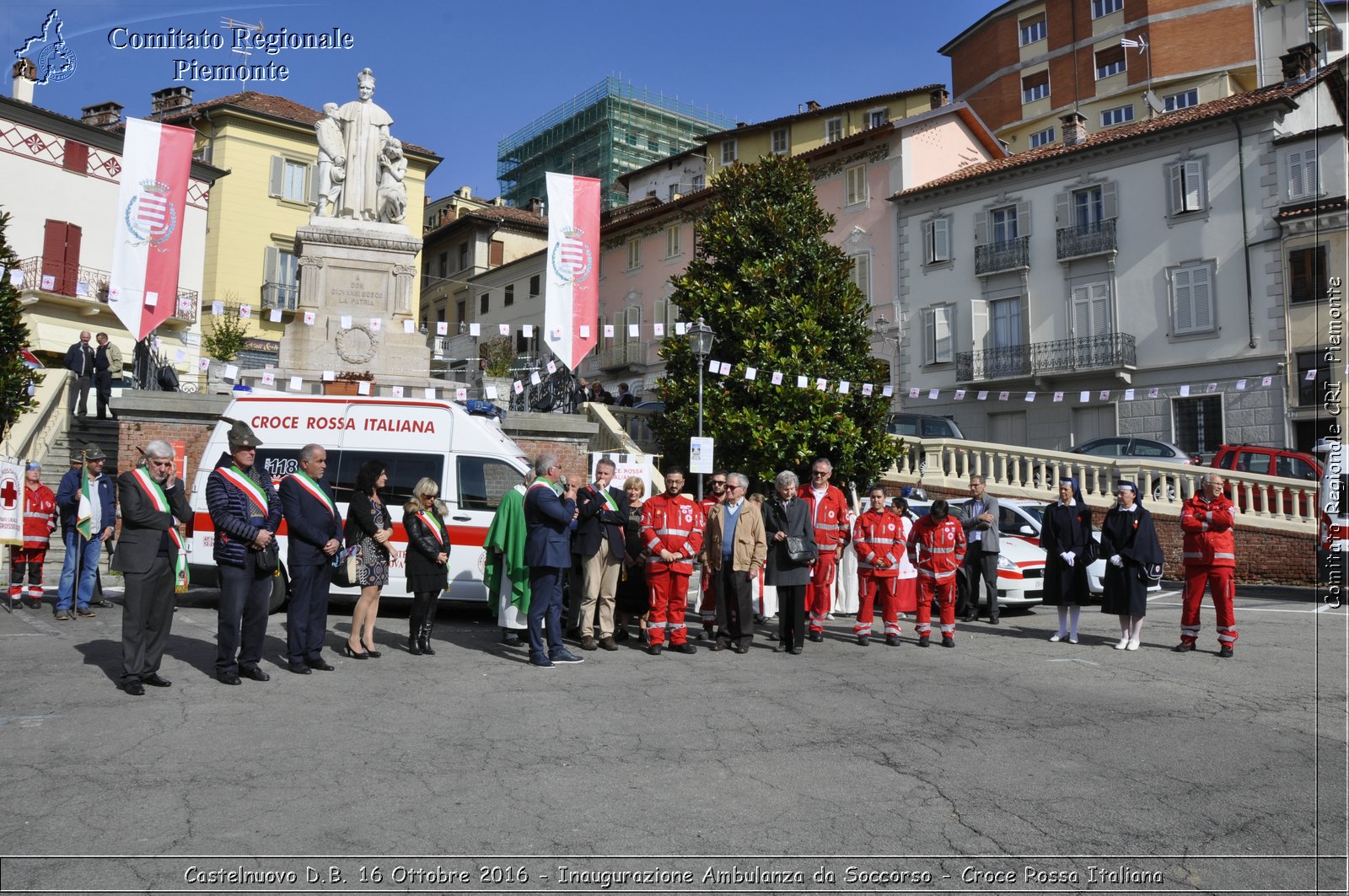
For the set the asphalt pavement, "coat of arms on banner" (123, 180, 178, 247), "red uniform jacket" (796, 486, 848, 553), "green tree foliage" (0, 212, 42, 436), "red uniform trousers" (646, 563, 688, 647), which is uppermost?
"coat of arms on banner" (123, 180, 178, 247)

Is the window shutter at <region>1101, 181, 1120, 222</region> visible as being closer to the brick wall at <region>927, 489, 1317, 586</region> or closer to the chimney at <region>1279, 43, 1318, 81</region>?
the chimney at <region>1279, 43, 1318, 81</region>

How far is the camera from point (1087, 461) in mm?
21109

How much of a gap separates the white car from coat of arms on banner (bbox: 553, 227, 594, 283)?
10.3 metres

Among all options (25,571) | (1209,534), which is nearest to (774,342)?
(1209,534)

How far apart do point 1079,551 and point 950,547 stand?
1405 millimetres

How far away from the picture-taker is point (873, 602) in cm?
1091

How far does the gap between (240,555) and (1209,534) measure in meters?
9.04

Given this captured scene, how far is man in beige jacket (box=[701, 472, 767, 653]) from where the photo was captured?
32.8 ft

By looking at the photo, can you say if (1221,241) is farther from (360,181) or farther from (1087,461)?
(360,181)

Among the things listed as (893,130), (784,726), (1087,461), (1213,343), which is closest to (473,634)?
(784,726)

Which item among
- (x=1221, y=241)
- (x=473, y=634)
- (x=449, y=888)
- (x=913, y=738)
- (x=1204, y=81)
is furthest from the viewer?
(x=1204, y=81)

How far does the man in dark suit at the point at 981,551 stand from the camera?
43.5ft

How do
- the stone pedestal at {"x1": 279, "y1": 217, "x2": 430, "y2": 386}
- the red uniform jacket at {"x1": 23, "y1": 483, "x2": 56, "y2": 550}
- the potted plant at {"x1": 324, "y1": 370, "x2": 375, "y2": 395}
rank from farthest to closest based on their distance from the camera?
the stone pedestal at {"x1": 279, "y1": 217, "x2": 430, "y2": 386} → the potted plant at {"x1": 324, "y1": 370, "x2": 375, "y2": 395} → the red uniform jacket at {"x1": 23, "y1": 483, "x2": 56, "y2": 550}

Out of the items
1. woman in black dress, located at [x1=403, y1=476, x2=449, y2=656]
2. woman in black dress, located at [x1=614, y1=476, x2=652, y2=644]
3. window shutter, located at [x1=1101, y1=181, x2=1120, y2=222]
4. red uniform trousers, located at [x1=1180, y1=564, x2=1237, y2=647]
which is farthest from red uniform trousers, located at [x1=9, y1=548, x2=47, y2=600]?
window shutter, located at [x1=1101, y1=181, x2=1120, y2=222]
